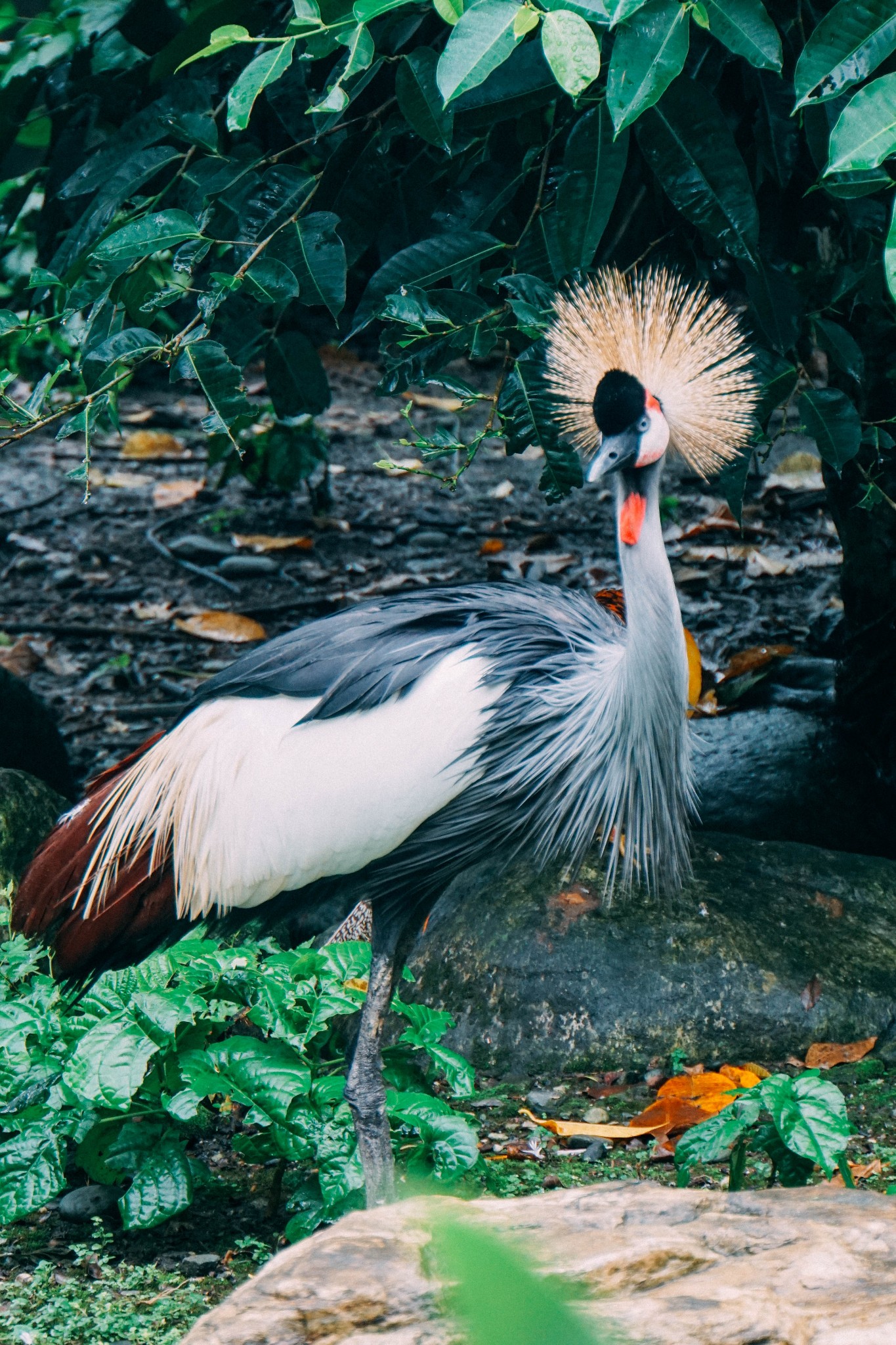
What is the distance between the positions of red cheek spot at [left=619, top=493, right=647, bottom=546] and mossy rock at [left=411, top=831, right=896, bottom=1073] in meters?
0.97

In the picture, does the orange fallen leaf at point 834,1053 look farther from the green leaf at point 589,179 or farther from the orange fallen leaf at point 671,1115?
the green leaf at point 589,179

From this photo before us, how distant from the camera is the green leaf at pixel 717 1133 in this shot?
2.01m

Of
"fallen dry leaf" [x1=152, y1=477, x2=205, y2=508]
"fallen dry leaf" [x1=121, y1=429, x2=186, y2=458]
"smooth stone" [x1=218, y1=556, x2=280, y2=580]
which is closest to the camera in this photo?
"smooth stone" [x1=218, y1=556, x2=280, y2=580]

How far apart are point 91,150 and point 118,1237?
85.9 inches

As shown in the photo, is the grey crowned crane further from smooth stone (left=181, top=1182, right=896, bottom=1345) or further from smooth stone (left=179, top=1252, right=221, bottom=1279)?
smooth stone (left=181, top=1182, right=896, bottom=1345)

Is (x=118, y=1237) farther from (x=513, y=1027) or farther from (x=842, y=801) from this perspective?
(x=842, y=801)

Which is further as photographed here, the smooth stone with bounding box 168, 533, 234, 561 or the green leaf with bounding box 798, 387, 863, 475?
the smooth stone with bounding box 168, 533, 234, 561

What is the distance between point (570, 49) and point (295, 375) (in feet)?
5.37

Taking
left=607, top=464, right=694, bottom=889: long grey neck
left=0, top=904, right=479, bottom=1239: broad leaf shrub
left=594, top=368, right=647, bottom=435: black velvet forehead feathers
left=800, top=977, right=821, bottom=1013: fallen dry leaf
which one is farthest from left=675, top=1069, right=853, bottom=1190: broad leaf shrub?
left=594, top=368, right=647, bottom=435: black velvet forehead feathers

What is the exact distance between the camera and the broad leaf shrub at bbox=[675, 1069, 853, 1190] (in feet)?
6.46

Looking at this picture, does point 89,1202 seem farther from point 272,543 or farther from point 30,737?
point 272,543

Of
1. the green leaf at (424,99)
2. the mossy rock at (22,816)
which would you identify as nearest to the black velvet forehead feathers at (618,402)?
the green leaf at (424,99)

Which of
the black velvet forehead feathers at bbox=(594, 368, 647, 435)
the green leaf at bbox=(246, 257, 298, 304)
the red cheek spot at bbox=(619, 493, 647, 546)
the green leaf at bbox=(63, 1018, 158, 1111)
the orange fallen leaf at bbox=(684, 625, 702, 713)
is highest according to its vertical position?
the green leaf at bbox=(246, 257, 298, 304)

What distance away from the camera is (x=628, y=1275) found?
1308 millimetres
